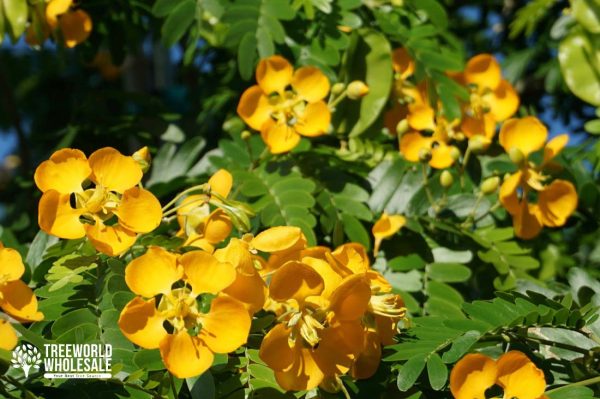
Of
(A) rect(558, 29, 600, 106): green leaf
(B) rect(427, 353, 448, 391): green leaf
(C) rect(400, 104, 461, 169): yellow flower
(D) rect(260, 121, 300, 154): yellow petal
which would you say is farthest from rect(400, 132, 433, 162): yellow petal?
(B) rect(427, 353, 448, 391): green leaf

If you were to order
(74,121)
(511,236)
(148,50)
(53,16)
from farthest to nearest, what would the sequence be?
1. (148,50)
2. (74,121)
3. (53,16)
4. (511,236)

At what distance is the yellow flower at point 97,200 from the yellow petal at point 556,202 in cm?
76

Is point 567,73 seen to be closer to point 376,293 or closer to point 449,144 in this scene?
point 449,144

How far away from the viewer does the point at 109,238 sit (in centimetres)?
119

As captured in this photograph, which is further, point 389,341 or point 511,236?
point 511,236

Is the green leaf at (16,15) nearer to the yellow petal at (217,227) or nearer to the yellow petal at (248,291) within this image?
the yellow petal at (217,227)

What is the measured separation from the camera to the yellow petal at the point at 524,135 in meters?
1.62

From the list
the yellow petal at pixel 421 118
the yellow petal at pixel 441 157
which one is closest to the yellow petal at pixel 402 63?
the yellow petal at pixel 421 118

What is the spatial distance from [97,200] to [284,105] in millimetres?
532

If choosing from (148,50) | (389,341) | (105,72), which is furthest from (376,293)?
(148,50)

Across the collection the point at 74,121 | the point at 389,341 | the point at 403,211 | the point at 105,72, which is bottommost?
the point at 105,72

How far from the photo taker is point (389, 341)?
1220 mm

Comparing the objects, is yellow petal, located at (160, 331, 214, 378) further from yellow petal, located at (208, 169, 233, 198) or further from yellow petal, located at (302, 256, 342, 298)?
yellow petal, located at (208, 169, 233, 198)

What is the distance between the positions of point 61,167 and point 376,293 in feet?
1.47
